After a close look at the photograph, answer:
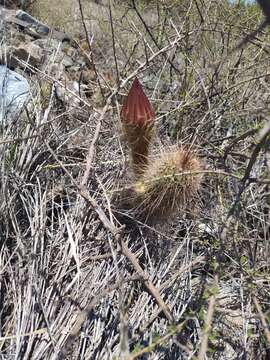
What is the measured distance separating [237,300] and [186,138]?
72cm

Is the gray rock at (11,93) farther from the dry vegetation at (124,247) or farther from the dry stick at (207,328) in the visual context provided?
the dry stick at (207,328)

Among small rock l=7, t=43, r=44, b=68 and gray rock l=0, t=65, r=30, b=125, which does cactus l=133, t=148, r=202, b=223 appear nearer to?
gray rock l=0, t=65, r=30, b=125

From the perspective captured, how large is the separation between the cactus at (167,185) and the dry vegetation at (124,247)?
5cm

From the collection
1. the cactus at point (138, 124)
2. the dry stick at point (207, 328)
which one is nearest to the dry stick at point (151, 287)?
the dry stick at point (207, 328)

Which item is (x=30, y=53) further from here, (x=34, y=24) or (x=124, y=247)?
(x=124, y=247)

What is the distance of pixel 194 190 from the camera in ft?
5.52

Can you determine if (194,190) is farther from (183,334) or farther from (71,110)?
(71,110)

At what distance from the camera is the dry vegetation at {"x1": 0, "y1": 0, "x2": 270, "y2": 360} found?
4.55 feet

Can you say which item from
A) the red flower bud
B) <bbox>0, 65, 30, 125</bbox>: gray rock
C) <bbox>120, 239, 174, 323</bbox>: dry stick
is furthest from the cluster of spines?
<bbox>0, 65, 30, 125</bbox>: gray rock

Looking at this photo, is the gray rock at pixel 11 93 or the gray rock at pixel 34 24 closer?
the gray rock at pixel 11 93

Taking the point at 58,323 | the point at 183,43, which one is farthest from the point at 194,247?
the point at 183,43

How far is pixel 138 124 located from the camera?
1711 millimetres

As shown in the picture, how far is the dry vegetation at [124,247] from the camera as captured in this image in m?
1.39

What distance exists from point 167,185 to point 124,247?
240mm
